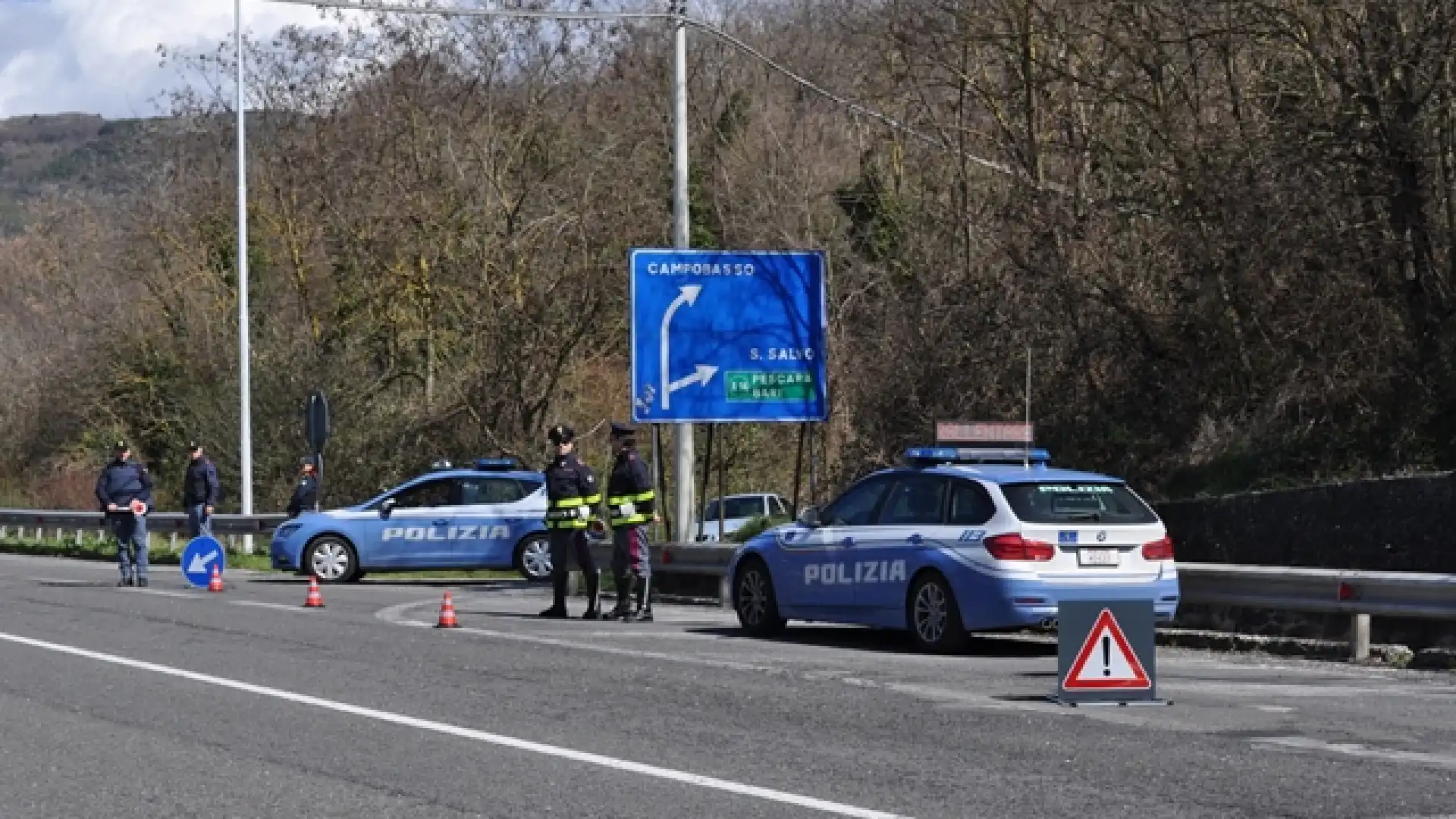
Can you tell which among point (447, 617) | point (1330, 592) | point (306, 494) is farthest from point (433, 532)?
point (1330, 592)

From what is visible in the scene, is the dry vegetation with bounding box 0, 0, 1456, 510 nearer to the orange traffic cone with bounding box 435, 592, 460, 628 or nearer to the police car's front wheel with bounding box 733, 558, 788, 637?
the police car's front wheel with bounding box 733, 558, 788, 637

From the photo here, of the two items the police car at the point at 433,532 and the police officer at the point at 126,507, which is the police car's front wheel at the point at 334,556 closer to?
the police car at the point at 433,532

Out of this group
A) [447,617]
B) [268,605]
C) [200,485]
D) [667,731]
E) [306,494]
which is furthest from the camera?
[306,494]

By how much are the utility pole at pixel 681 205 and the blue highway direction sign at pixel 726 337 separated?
48 cm

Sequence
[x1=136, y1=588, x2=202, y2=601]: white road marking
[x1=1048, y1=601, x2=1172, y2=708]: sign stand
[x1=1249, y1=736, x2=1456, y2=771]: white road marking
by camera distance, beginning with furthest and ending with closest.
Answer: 1. [x1=136, y1=588, x2=202, y2=601]: white road marking
2. [x1=1048, y1=601, x2=1172, y2=708]: sign stand
3. [x1=1249, y1=736, x2=1456, y2=771]: white road marking

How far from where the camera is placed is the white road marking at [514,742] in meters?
9.48

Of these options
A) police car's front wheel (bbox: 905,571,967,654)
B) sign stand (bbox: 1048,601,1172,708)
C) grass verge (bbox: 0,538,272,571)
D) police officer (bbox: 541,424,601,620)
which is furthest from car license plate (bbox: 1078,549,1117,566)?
grass verge (bbox: 0,538,272,571)

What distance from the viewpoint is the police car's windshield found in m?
16.7

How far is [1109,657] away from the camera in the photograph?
43.0 feet

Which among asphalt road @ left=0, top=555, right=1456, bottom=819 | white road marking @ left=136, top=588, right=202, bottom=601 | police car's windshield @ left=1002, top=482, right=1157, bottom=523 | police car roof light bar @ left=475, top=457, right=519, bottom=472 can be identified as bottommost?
asphalt road @ left=0, top=555, right=1456, bottom=819

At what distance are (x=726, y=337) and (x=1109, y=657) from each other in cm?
1399

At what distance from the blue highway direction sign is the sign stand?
1340 cm

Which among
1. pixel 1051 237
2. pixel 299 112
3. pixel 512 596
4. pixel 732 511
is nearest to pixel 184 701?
pixel 512 596

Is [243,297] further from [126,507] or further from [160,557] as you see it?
[126,507]
